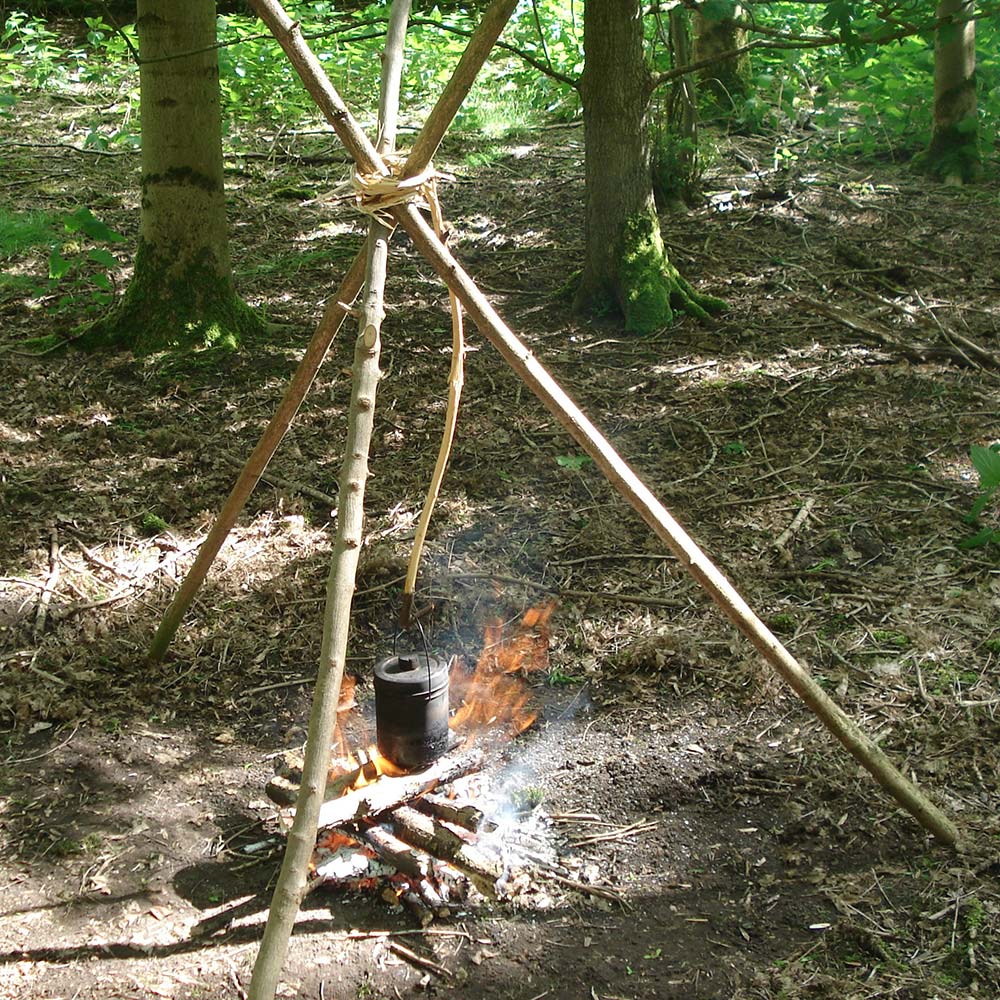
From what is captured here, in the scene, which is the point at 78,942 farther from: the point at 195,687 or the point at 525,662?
the point at 525,662

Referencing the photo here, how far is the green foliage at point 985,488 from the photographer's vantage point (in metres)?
4.02

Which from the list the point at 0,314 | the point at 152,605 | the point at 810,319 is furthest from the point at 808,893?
the point at 0,314

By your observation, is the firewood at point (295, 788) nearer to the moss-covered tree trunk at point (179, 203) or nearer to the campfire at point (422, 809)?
the campfire at point (422, 809)

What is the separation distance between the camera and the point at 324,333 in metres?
3.10

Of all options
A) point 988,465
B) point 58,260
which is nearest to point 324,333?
point 988,465

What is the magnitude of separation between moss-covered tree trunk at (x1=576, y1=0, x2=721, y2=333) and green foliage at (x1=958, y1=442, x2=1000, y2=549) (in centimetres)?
248

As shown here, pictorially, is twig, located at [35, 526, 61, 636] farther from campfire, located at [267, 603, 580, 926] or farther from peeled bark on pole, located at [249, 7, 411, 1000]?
peeled bark on pole, located at [249, 7, 411, 1000]

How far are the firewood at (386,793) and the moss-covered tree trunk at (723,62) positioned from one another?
7613 millimetres

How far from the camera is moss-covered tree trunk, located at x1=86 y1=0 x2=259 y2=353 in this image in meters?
5.45

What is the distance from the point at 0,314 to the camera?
6.22m

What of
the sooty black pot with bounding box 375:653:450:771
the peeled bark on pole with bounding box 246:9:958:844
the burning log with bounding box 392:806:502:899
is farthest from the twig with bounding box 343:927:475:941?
the peeled bark on pole with bounding box 246:9:958:844

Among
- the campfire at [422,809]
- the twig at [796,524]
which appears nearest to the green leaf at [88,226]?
the campfire at [422,809]

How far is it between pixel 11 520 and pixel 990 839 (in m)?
4.06

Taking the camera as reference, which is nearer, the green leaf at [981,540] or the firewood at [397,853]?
the firewood at [397,853]
